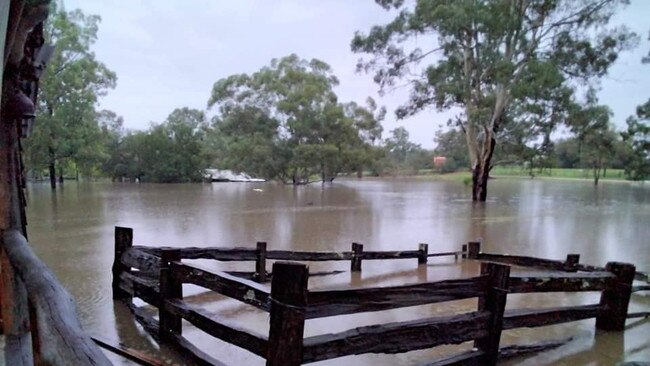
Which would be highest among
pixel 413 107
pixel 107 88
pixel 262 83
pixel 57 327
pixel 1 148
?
pixel 262 83

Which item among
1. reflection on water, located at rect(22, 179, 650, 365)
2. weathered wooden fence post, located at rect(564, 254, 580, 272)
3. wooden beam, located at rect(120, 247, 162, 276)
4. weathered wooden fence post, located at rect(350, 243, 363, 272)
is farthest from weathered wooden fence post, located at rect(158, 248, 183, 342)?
weathered wooden fence post, located at rect(564, 254, 580, 272)

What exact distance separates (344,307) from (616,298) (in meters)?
3.91

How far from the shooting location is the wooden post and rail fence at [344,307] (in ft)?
8.89

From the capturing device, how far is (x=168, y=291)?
416cm

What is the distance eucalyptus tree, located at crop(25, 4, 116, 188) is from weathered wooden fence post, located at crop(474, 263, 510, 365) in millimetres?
32541

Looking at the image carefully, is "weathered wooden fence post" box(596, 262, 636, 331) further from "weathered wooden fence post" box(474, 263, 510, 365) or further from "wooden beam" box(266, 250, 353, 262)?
"wooden beam" box(266, 250, 353, 262)

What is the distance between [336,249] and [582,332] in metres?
6.10

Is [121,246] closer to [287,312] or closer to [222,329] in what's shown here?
[222,329]

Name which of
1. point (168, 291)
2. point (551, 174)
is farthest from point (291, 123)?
point (551, 174)

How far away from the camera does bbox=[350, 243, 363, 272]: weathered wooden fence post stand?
25.6 feet

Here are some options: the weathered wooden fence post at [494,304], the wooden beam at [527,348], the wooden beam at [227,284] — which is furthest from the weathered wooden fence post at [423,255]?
the wooden beam at [227,284]

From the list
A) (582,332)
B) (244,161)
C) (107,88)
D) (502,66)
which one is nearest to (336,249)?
(582,332)

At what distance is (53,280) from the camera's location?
7.80 feet

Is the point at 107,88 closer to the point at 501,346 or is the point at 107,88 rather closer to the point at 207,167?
the point at 207,167
